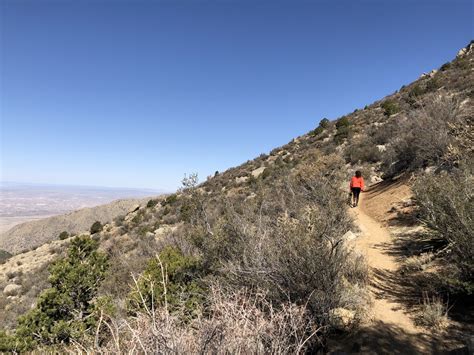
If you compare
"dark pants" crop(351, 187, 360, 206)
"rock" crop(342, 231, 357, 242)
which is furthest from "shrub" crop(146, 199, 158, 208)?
"rock" crop(342, 231, 357, 242)

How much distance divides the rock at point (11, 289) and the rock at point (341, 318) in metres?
21.4

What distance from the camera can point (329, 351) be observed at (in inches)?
170

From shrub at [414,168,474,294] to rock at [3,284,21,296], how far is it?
22.9 metres

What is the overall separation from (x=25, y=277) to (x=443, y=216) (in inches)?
1010

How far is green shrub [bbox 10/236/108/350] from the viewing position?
637cm

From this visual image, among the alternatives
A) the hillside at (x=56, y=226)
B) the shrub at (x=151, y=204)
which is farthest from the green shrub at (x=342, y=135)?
the hillside at (x=56, y=226)

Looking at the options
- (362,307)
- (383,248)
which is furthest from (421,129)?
(362,307)

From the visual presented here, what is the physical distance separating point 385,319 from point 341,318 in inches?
27.9

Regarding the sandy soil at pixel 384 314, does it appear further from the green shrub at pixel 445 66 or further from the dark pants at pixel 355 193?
the green shrub at pixel 445 66

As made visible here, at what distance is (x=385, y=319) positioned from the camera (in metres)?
4.89

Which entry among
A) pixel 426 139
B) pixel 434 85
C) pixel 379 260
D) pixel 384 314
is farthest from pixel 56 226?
pixel 384 314

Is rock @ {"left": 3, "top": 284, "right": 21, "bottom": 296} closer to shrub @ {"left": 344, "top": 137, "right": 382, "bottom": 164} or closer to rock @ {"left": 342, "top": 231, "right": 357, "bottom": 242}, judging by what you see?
rock @ {"left": 342, "top": 231, "right": 357, "bottom": 242}

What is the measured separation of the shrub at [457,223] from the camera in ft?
15.6

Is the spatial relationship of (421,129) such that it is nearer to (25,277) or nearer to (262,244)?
(262,244)
